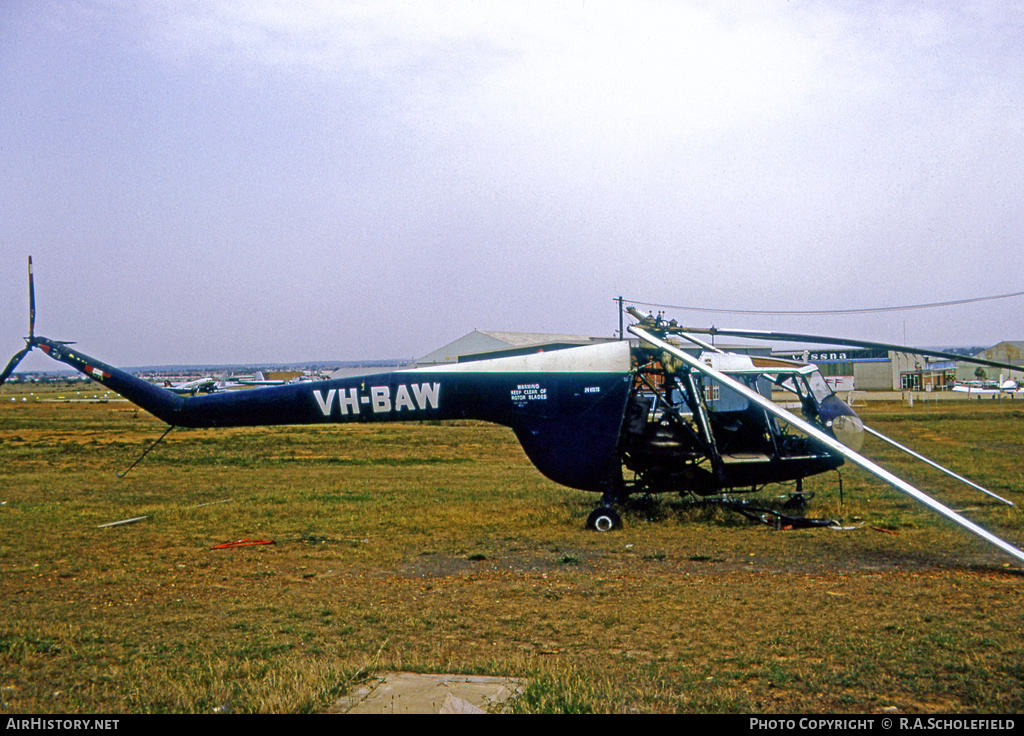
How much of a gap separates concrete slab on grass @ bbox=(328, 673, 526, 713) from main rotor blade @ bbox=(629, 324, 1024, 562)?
15.5 feet

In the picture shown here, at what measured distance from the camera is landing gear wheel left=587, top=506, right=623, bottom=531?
11.4 metres

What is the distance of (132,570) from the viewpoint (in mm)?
9258

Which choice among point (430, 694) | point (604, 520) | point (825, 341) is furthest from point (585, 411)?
point (430, 694)

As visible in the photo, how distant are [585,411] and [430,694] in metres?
7.59

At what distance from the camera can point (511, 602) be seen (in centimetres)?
752

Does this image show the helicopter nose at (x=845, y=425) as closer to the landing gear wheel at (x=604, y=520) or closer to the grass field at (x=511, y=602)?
the grass field at (x=511, y=602)

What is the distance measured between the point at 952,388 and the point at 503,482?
223 feet

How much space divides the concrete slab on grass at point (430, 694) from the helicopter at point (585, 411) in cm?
702

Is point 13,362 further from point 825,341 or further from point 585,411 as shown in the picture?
point 825,341

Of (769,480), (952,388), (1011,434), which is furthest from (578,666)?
(952,388)

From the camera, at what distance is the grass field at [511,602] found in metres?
5.06

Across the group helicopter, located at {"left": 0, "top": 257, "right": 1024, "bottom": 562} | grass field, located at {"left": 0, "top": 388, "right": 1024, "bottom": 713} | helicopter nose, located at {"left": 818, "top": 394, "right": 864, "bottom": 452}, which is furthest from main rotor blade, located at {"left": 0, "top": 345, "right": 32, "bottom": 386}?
helicopter nose, located at {"left": 818, "top": 394, "right": 864, "bottom": 452}
